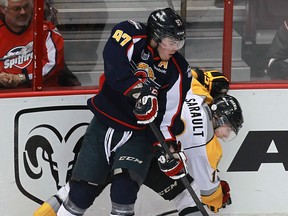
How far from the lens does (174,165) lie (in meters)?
4.45

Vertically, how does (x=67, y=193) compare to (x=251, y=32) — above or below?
below

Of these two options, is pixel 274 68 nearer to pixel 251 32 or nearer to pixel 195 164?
pixel 251 32

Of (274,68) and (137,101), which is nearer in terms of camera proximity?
(137,101)

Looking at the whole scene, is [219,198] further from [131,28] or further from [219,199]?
[131,28]

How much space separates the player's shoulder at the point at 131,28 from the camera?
4.42 metres

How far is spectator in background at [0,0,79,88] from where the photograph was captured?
475cm

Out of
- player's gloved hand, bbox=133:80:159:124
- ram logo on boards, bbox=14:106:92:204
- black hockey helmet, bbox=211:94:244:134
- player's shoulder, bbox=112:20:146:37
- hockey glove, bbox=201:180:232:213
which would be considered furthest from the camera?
ram logo on boards, bbox=14:106:92:204

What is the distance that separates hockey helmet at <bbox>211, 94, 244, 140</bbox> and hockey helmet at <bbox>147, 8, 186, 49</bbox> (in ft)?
1.32

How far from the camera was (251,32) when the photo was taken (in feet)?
15.9

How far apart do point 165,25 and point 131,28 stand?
0.53 ft

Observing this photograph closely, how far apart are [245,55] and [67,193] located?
1159 millimetres

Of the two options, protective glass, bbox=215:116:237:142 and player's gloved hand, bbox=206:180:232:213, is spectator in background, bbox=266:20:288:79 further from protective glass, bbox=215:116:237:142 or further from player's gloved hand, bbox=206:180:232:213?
player's gloved hand, bbox=206:180:232:213

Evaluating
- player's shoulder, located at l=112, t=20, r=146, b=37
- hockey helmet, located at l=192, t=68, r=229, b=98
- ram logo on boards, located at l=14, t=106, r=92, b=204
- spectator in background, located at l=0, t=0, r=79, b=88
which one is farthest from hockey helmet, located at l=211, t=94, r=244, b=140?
spectator in background, located at l=0, t=0, r=79, b=88

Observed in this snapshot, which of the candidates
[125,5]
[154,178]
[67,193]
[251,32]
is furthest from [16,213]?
[251,32]
